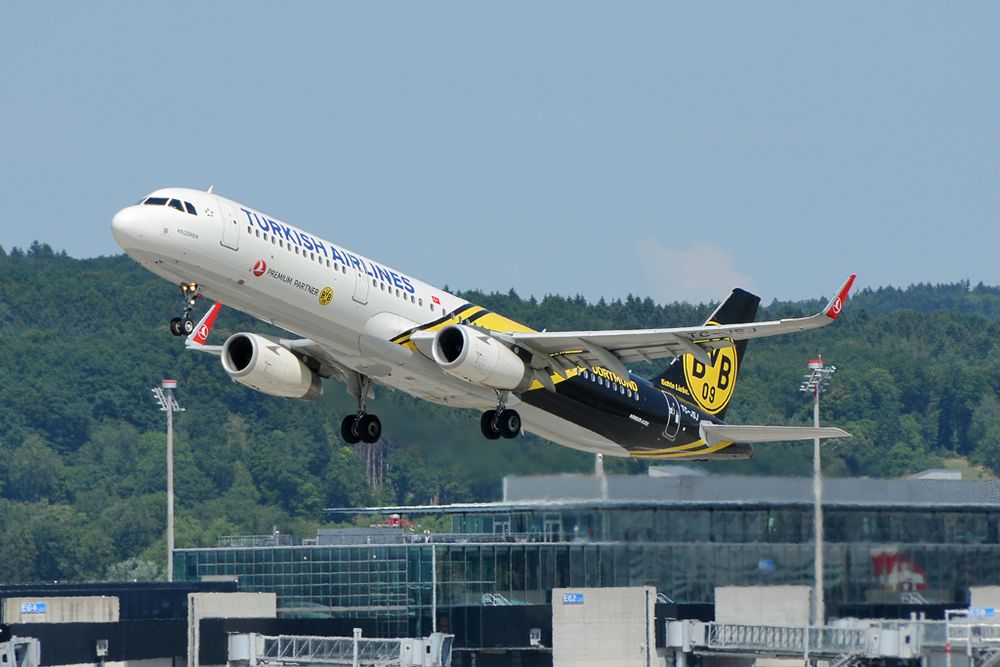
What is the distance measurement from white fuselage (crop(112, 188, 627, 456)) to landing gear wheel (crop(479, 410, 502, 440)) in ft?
1.49

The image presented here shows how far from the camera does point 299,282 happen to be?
54.2 m

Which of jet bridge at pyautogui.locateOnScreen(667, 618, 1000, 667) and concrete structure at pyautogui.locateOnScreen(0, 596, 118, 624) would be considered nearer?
jet bridge at pyautogui.locateOnScreen(667, 618, 1000, 667)

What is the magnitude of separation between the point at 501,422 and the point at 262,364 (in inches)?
290

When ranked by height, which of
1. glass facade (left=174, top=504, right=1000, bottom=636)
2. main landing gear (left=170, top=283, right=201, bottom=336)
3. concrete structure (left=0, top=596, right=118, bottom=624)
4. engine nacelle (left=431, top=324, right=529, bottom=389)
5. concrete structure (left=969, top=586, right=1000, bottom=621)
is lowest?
concrete structure (left=0, top=596, right=118, bottom=624)

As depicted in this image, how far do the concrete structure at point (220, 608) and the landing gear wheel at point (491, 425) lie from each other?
26.2 meters

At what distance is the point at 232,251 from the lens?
52.9 m

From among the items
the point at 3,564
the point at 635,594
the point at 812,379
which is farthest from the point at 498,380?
the point at 3,564

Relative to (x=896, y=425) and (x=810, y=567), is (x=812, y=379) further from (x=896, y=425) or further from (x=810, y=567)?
(x=896, y=425)

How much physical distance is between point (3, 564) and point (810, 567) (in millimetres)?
121761

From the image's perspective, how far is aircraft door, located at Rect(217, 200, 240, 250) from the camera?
52844 millimetres

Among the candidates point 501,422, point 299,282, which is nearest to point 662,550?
point 501,422

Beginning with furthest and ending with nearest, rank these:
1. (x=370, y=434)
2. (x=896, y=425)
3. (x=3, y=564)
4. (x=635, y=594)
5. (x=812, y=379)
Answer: (x=3, y=564) < (x=896, y=425) < (x=812, y=379) < (x=635, y=594) < (x=370, y=434)

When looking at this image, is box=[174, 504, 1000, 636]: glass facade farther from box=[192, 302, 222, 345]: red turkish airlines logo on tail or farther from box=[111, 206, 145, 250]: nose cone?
box=[111, 206, 145, 250]: nose cone

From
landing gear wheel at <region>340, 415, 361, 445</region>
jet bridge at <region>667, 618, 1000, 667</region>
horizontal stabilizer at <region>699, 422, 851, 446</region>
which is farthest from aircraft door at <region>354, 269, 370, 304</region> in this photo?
jet bridge at <region>667, 618, 1000, 667</region>
